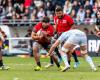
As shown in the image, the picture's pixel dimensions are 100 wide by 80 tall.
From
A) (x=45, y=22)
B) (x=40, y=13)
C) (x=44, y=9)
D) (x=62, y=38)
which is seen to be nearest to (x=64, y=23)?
(x=45, y=22)

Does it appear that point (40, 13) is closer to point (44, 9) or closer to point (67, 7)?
point (44, 9)

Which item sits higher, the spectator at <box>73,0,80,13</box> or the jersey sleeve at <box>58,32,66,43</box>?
the jersey sleeve at <box>58,32,66,43</box>

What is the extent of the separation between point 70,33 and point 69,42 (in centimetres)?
31

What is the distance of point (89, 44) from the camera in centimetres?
3070

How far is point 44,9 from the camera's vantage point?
116ft

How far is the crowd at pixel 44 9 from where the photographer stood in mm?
33875

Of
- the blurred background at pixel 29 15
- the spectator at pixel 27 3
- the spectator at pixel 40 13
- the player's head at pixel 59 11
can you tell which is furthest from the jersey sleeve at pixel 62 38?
the spectator at pixel 27 3

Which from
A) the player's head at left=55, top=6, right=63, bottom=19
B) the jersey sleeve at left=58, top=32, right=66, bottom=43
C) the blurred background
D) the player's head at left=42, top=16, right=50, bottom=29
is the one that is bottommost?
the blurred background

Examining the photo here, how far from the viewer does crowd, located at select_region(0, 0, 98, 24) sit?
33.9 m

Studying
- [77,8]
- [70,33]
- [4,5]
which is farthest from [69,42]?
[4,5]

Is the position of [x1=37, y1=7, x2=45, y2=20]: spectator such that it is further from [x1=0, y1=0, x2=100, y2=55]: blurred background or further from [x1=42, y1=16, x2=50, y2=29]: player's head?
[x1=42, y1=16, x2=50, y2=29]: player's head

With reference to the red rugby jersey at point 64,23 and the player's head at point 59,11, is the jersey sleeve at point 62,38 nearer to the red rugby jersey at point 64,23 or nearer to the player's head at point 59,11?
the player's head at point 59,11

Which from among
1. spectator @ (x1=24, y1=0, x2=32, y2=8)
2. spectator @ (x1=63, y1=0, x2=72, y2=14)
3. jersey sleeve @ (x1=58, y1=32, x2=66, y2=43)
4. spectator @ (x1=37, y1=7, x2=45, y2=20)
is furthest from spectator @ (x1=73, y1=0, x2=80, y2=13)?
jersey sleeve @ (x1=58, y1=32, x2=66, y2=43)

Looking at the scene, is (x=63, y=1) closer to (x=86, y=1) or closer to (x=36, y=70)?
(x=86, y=1)
